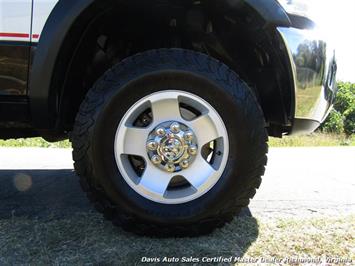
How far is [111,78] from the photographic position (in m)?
2.23

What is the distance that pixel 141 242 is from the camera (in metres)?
2.16

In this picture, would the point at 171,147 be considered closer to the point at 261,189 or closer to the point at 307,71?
the point at 307,71

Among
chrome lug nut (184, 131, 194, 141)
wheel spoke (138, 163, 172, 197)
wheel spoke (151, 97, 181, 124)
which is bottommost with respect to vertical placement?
wheel spoke (138, 163, 172, 197)

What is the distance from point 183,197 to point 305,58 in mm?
1038

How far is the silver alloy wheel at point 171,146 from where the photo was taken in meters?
2.20

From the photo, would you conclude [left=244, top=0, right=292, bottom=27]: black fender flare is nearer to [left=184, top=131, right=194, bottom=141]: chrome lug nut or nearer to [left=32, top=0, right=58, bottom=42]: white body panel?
[left=184, top=131, right=194, bottom=141]: chrome lug nut

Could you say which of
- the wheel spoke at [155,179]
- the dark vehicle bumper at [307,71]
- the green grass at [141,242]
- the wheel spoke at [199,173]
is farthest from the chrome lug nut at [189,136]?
the dark vehicle bumper at [307,71]

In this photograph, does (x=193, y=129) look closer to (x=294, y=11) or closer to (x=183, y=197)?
(x=183, y=197)

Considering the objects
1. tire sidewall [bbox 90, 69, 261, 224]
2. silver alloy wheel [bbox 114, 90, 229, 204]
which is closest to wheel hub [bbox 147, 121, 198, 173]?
silver alloy wheel [bbox 114, 90, 229, 204]

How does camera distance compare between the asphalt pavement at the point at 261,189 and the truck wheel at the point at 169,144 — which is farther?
the asphalt pavement at the point at 261,189

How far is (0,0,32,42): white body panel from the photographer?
2.30 metres

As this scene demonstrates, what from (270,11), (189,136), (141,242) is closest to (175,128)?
(189,136)

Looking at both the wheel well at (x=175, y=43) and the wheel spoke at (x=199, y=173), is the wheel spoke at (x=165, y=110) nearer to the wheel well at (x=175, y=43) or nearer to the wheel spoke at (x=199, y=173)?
the wheel spoke at (x=199, y=173)

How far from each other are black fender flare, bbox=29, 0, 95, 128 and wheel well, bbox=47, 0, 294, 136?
0.15 ft
